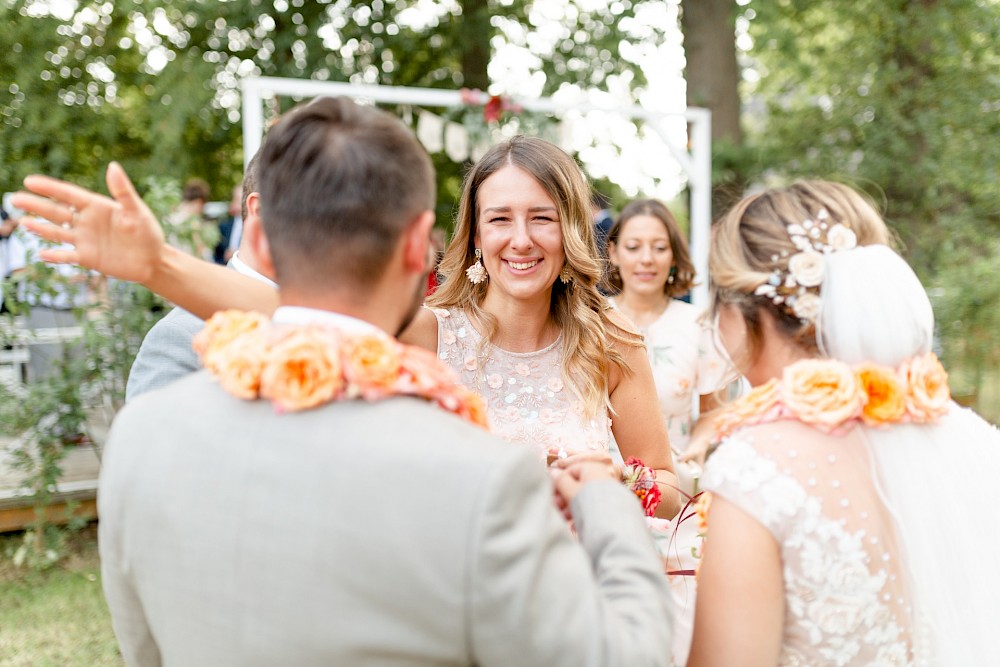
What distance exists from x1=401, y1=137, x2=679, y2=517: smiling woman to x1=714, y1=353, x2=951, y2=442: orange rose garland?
3.26 feet

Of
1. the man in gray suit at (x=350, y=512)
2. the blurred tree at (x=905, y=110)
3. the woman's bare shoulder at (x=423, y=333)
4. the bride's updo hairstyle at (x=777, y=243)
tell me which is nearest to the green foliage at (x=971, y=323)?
the blurred tree at (x=905, y=110)

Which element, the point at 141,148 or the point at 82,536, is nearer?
the point at 82,536

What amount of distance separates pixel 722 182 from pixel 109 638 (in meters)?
7.65

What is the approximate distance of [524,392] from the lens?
2.88m

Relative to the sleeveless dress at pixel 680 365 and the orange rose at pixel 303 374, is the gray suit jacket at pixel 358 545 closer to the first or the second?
the orange rose at pixel 303 374

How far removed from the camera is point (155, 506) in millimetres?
1325

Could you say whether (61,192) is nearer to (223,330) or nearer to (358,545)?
(223,330)

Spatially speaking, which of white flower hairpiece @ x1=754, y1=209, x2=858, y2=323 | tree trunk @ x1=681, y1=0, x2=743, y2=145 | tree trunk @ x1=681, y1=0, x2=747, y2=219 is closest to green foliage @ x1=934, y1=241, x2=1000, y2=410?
tree trunk @ x1=681, y1=0, x2=747, y2=219

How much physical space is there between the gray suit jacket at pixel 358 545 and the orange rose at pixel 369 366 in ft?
0.09

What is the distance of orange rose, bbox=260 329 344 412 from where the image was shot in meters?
1.27

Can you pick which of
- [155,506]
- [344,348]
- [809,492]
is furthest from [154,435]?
[809,492]

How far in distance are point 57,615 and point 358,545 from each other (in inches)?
182

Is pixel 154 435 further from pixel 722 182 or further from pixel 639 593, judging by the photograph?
pixel 722 182

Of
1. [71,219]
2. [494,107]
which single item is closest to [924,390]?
[71,219]
